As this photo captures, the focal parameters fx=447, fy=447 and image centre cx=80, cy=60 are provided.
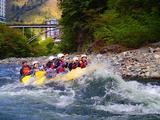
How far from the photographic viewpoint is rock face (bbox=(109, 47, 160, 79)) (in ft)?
77.4

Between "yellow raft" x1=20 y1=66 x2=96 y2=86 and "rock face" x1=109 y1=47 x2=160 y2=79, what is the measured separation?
273 cm

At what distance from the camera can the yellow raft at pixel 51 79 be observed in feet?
74.5

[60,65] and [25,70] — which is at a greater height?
[60,65]

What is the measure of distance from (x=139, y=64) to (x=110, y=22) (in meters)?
17.4

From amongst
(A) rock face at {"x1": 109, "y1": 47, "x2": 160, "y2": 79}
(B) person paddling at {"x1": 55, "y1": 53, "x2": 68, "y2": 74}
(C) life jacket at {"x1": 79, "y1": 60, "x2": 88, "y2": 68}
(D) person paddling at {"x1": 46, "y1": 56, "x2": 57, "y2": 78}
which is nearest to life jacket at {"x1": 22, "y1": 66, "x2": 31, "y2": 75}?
(D) person paddling at {"x1": 46, "y1": 56, "x2": 57, "y2": 78}

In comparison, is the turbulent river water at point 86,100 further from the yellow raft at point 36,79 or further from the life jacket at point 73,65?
the life jacket at point 73,65

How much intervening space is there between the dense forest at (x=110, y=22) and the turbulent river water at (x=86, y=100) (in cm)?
1517

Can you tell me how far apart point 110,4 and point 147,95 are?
97.3ft

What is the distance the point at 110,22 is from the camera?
42.6 meters

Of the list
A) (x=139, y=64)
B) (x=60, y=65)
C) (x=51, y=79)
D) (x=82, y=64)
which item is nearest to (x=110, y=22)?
(x=139, y=64)

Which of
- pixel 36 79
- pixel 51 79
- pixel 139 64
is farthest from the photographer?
pixel 139 64

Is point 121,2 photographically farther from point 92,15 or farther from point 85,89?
point 85,89

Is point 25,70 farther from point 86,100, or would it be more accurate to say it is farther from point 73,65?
point 86,100

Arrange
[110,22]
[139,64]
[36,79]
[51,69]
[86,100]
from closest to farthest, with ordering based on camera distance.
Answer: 1. [86,100]
2. [36,79]
3. [51,69]
4. [139,64]
5. [110,22]
